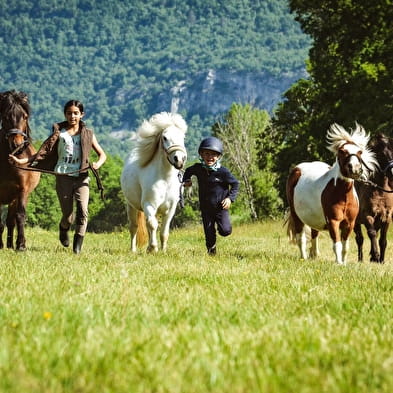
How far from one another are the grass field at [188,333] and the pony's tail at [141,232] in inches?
241

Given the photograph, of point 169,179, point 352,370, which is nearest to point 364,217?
point 169,179

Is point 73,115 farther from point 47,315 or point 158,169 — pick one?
point 47,315

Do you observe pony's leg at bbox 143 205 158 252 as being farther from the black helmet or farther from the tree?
the tree

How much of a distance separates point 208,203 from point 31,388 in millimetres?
9270

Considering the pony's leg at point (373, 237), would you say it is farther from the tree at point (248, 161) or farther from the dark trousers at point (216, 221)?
the tree at point (248, 161)

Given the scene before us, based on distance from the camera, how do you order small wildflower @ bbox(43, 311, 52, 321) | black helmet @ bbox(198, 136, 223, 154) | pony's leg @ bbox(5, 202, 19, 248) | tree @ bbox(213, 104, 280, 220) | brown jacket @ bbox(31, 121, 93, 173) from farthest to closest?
1. tree @ bbox(213, 104, 280, 220)
2. pony's leg @ bbox(5, 202, 19, 248)
3. black helmet @ bbox(198, 136, 223, 154)
4. brown jacket @ bbox(31, 121, 93, 173)
5. small wildflower @ bbox(43, 311, 52, 321)

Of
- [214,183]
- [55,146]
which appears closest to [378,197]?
[214,183]

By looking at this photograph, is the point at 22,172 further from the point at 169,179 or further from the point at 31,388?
the point at 31,388

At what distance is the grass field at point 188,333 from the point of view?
2961mm

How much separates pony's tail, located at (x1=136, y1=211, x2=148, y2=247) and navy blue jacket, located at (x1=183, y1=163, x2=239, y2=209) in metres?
2.12

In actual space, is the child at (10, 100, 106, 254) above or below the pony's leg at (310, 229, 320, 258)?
above

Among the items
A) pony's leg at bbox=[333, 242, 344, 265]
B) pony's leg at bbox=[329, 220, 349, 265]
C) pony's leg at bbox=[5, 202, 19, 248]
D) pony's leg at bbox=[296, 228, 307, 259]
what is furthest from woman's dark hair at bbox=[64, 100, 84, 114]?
pony's leg at bbox=[296, 228, 307, 259]

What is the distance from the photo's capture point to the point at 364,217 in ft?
46.0

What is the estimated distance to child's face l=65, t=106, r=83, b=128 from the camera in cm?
1069
